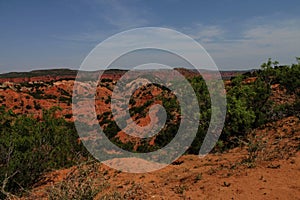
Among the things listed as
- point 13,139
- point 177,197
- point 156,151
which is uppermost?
point 13,139

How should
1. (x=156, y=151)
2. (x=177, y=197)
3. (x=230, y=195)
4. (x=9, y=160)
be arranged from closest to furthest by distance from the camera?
1. (x=230, y=195)
2. (x=177, y=197)
3. (x=9, y=160)
4. (x=156, y=151)

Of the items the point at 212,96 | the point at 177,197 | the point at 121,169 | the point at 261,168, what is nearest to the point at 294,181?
the point at 261,168

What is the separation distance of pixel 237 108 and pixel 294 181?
5888 mm

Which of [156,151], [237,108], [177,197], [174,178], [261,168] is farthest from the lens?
[156,151]

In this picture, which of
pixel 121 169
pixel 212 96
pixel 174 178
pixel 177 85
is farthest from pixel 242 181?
pixel 177 85

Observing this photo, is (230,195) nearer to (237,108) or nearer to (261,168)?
(261,168)

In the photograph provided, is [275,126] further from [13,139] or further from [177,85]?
[13,139]

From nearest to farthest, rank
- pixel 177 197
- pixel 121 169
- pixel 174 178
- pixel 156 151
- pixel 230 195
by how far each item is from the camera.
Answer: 1. pixel 230 195
2. pixel 177 197
3. pixel 174 178
4. pixel 121 169
5. pixel 156 151

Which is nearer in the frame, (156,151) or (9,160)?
(9,160)

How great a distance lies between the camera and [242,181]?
591 cm

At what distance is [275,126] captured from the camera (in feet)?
42.3

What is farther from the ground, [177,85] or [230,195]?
[177,85]

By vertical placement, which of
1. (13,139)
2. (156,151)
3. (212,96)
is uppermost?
(212,96)

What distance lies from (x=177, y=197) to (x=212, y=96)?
7195 millimetres
